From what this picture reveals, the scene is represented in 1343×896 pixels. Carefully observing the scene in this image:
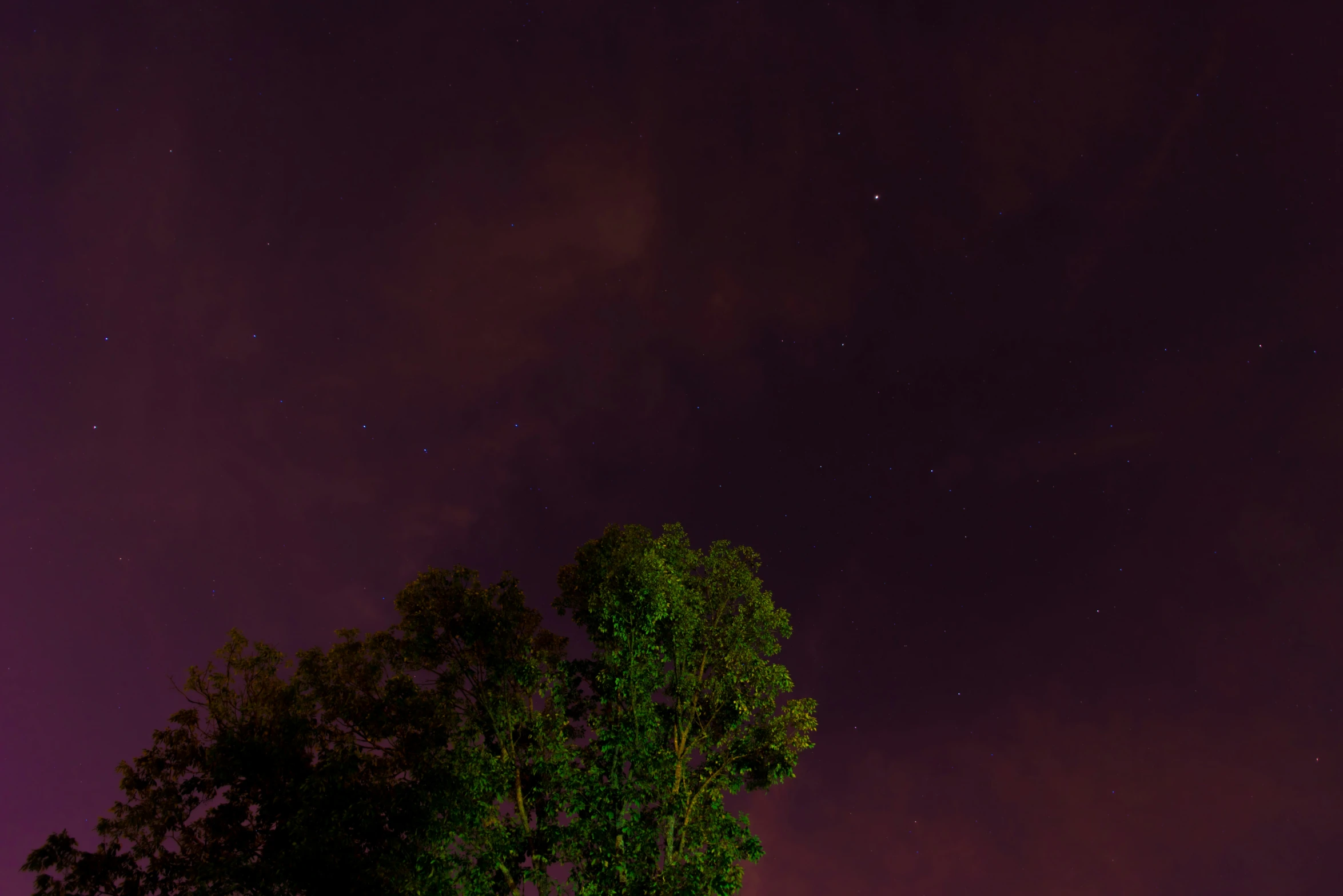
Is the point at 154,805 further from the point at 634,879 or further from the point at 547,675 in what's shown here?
the point at 634,879

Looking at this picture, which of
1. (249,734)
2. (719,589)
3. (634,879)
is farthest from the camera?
(719,589)

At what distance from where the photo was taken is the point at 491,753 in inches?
645

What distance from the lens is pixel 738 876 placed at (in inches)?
609

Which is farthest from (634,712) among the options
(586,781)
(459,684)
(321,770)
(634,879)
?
(321,770)

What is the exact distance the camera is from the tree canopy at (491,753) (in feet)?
49.7

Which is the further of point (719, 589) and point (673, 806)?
point (719, 589)

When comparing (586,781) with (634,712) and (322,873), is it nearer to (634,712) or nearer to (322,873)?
(634,712)

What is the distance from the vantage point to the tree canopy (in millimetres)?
15148

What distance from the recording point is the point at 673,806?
15945mm

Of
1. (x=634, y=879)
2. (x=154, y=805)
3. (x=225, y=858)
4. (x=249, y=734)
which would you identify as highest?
(x=249, y=734)

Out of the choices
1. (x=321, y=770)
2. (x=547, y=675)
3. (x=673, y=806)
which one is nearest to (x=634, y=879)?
(x=673, y=806)

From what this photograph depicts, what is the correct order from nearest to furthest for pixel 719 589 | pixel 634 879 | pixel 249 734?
pixel 634 879, pixel 249 734, pixel 719 589

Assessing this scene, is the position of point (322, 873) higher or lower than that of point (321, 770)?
lower

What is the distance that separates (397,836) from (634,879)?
18.5 feet
